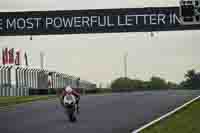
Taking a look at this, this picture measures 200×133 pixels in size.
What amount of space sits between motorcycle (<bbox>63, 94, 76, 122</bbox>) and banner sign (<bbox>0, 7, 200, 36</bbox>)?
20104 millimetres

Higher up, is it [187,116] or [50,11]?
[50,11]

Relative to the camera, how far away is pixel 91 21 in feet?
150

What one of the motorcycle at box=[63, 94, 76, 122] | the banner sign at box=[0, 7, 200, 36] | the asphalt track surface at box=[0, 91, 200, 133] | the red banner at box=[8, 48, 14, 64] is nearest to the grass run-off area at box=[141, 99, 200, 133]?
the asphalt track surface at box=[0, 91, 200, 133]

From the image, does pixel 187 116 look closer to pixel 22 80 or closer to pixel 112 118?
pixel 112 118

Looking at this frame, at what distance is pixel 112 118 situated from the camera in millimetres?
26312

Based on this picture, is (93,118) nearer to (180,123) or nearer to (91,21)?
(180,123)

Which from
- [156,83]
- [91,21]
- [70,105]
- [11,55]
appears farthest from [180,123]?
[156,83]

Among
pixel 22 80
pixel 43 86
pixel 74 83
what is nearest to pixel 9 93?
pixel 22 80

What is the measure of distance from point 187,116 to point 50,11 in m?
21.9

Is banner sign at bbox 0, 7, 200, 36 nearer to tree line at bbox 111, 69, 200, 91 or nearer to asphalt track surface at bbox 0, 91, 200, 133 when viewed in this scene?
asphalt track surface at bbox 0, 91, 200, 133

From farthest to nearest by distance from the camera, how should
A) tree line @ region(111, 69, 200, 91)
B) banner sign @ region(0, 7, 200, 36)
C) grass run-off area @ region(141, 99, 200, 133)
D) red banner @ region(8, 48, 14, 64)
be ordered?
tree line @ region(111, 69, 200, 91) → red banner @ region(8, 48, 14, 64) → banner sign @ region(0, 7, 200, 36) → grass run-off area @ region(141, 99, 200, 133)

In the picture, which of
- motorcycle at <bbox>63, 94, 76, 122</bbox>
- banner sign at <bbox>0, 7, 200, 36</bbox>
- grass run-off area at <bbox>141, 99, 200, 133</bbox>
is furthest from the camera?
banner sign at <bbox>0, 7, 200, 36</bbox>

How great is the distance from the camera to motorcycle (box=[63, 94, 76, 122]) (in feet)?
82.9

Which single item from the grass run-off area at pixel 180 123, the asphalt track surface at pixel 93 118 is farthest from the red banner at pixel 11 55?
the grass run-off area at pixel 180 123
